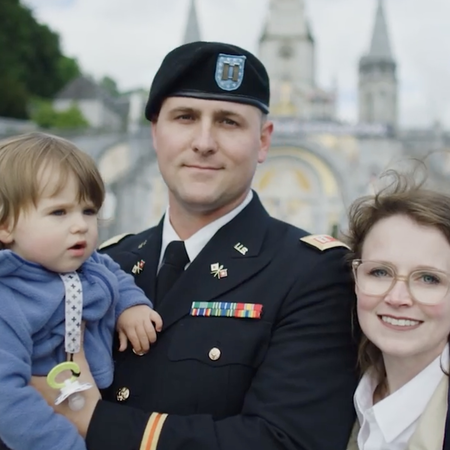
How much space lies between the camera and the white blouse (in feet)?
6.21

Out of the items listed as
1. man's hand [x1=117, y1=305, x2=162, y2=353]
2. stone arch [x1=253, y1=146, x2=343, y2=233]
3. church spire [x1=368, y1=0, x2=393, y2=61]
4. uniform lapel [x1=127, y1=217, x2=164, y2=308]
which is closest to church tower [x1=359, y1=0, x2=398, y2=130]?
church spire [x1=368, y1=0, x2=393, y2=61]

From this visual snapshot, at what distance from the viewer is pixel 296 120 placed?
26188 millimetres

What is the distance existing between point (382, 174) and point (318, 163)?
23.6 meters

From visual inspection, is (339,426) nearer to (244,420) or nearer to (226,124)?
(244,420)

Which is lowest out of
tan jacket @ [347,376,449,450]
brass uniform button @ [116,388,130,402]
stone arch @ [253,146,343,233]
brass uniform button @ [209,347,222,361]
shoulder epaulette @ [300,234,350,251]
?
brass uniform button @ [116,388,130,402]

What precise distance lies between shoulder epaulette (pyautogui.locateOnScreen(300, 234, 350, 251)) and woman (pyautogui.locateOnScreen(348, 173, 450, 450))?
0.86ft

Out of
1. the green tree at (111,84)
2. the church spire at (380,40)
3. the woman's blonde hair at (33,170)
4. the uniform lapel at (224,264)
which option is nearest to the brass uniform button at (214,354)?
the uniform lapel at (224,264)

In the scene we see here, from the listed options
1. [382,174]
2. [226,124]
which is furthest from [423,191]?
[226,124]

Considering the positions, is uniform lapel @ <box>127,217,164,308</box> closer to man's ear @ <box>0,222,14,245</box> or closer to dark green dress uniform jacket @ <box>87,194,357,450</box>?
dark green dress uniform jacket @ <box>87,194,357,450</box>

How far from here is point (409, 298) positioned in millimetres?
1842

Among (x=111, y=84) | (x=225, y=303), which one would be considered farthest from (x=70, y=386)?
(x=111, y=84)

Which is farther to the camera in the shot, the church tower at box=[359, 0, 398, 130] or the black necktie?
the church tower at box=[359, 0, 398, 130]

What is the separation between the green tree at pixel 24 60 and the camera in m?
31.7

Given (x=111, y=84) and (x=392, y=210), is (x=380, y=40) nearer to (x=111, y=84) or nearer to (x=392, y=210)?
(x=392, y=210)
